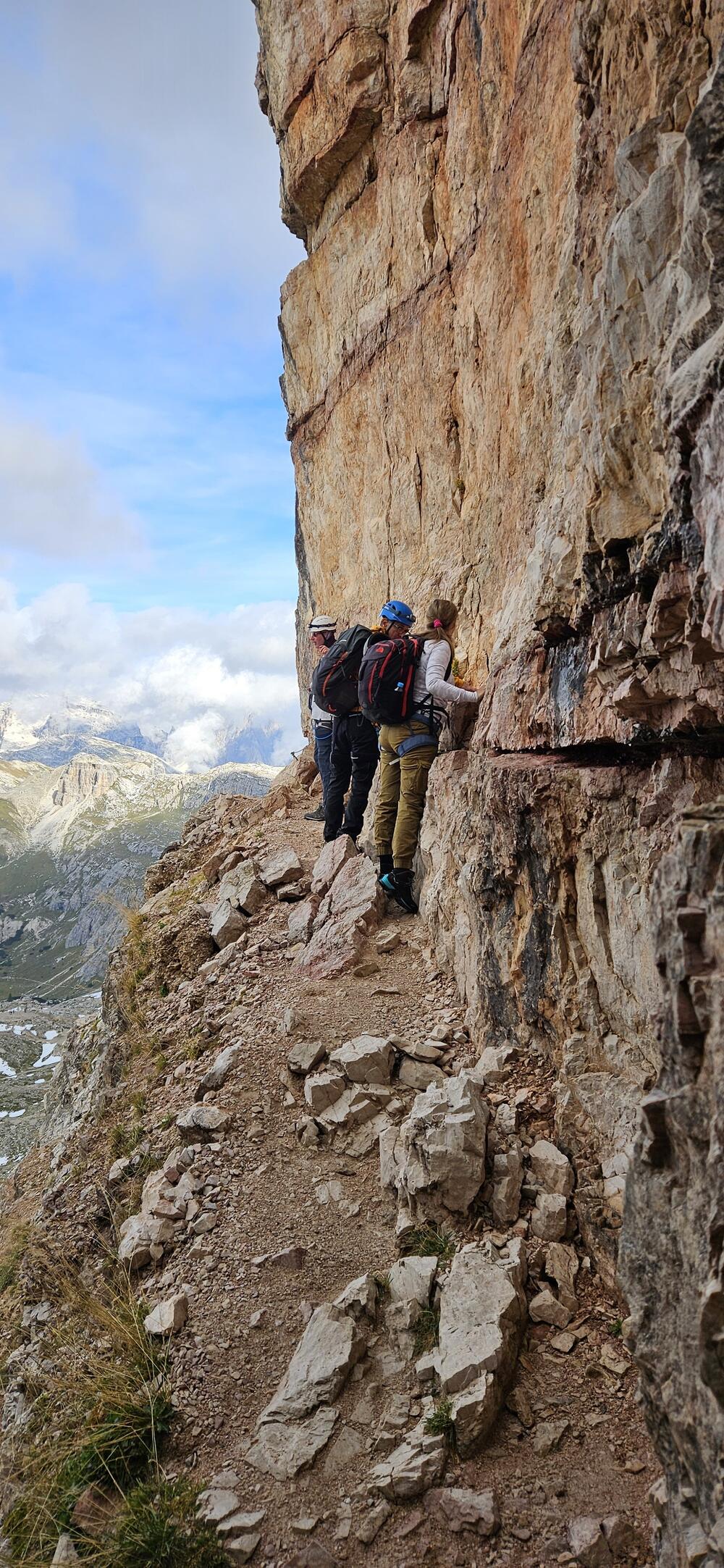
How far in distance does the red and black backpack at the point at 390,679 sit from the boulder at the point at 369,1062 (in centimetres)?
412

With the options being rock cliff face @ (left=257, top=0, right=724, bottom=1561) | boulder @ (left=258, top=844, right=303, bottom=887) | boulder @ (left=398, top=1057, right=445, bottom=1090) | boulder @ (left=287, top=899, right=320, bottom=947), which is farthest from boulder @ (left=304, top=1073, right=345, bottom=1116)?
boulder @ (left=258, top=844, right=303, bottom=887)

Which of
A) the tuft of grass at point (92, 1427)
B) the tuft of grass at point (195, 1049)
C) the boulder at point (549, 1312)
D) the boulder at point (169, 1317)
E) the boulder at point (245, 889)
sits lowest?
the tuft of grass at point (92, 1427)

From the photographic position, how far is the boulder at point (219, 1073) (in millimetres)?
7609

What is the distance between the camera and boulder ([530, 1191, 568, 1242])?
4789mm

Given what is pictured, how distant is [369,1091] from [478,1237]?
5.87 ft

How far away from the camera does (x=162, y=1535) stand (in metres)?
3.87

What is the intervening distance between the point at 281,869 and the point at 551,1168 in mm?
7877

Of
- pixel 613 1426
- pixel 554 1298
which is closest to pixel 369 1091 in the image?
pixel 554 1298

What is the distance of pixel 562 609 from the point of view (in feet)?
18.8

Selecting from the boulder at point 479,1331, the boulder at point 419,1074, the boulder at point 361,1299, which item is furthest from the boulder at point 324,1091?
Answer: the boulder at point 479,1331

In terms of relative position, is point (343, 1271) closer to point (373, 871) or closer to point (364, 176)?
point (373, 871)

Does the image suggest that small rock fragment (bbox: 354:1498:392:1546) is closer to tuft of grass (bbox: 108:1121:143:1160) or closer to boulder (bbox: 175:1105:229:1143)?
boulder (bbox: 175:1105:229:1143)

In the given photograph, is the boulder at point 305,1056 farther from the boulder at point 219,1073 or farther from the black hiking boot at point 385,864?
the black hiking boot at point 385,864

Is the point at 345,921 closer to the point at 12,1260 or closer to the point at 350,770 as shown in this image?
the point at 350,770
